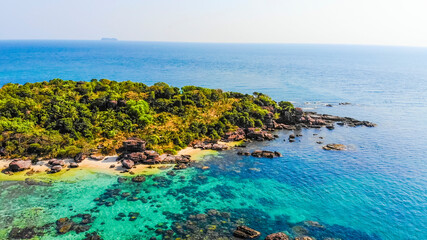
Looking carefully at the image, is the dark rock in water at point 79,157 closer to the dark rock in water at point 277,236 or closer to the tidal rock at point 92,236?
the tidal rock at point 92,236

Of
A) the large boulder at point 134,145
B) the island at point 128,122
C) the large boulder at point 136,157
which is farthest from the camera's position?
the large boulder at point 134,145

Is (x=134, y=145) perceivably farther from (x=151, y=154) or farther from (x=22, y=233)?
(x=22, y=233)

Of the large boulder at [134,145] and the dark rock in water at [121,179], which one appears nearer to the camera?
the dark rock in water at [121,179]

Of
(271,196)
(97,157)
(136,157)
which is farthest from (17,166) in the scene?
(271,196)

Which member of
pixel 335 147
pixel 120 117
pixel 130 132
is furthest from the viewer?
pixel 120 117

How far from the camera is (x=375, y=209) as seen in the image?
43.9 m

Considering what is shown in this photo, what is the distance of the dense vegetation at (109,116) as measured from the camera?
60062 millimetres

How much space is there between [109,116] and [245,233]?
5245 centimetres

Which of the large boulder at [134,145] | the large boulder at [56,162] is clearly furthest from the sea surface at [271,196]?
the large boulder at [134,145]

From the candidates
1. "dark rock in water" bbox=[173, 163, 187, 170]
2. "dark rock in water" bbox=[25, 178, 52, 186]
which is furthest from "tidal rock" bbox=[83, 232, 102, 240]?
"dark rock in water" bbox=[173, 163, 187, 170]

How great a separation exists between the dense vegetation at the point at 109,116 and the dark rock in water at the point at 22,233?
23386 mm

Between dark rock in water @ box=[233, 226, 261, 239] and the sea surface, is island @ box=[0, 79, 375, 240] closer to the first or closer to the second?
dark rock in water @ box=[233, 226, 261, 239]

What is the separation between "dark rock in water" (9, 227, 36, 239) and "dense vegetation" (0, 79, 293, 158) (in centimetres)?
2339

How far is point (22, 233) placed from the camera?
3516 cm
